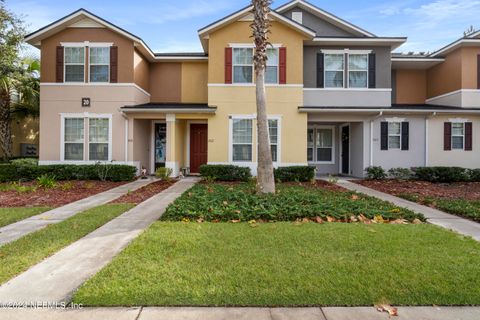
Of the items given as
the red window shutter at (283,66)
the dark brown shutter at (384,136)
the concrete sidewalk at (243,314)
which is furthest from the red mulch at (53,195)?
the dark brown shutter at (384,136)

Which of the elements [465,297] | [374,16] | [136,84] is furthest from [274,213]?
[374,16]

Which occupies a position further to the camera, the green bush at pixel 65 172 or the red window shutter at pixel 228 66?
the red window shutter at pixel 228 66

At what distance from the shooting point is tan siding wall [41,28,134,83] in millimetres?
15094

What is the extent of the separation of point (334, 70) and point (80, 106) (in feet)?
41.7

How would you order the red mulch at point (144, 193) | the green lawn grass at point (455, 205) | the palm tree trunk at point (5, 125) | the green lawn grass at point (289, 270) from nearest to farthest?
the green lawn grass at point (289, 270)
the green lawn grass at point (455, 205)
the red mulch at point (144, 193)
the palm tree trunk at point (5, 125)

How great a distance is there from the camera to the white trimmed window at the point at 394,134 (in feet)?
52.1

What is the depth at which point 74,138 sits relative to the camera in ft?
50.0

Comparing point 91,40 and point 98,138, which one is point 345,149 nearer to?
point 98,138

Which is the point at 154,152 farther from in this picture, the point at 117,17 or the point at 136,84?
the point at 117,17

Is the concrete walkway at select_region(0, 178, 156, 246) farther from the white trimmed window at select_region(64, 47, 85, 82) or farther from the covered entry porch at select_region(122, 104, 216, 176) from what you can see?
the white trimmed window at select_region(64, 47, 85, 82)

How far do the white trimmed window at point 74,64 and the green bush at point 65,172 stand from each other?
14.2ft

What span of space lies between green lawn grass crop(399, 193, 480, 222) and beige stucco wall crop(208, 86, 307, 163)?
573cm

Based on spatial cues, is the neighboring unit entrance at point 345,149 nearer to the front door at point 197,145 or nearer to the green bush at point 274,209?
the front door at point 197,145

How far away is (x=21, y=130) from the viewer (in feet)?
62.5
